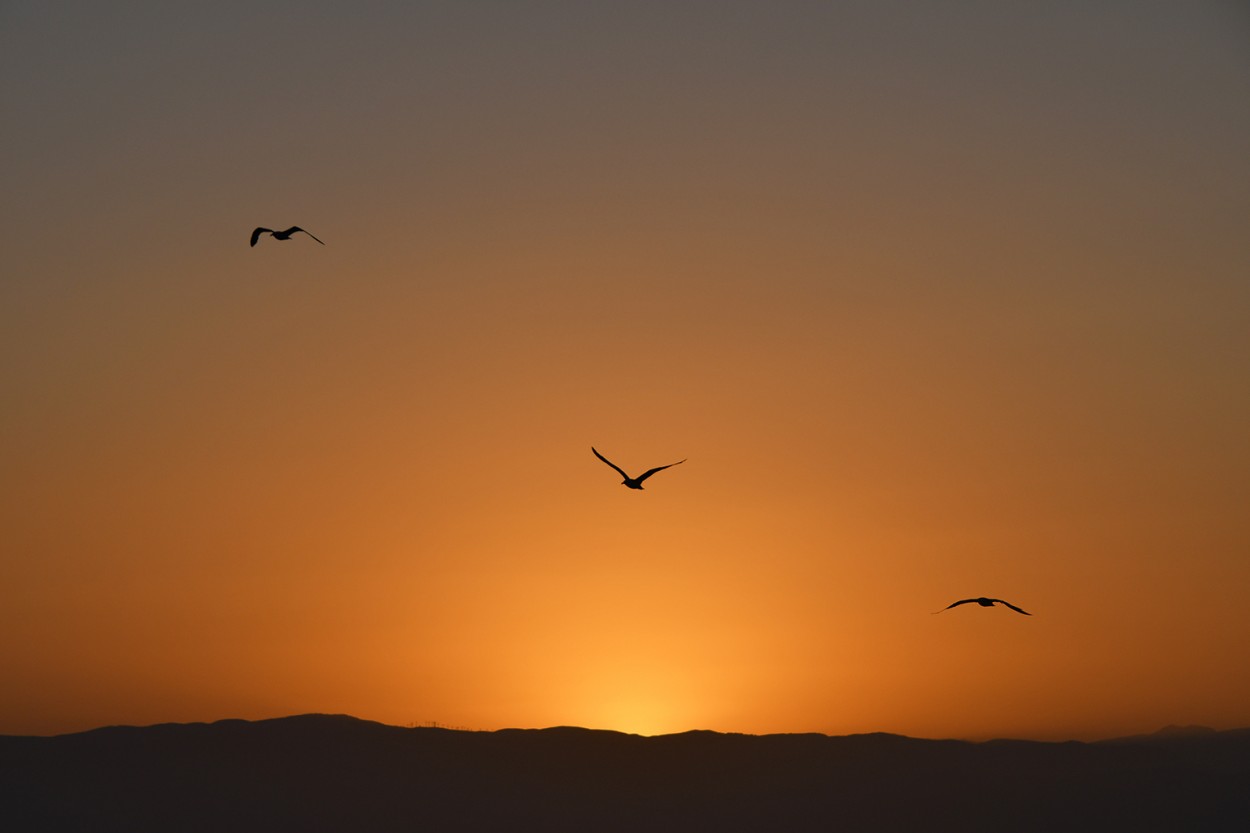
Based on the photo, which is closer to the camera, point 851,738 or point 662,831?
point 662,831

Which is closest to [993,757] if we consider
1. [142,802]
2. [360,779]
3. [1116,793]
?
[1116,793]

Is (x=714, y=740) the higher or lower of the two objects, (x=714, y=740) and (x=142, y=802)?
the higher

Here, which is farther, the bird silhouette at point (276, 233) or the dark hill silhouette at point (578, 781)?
the dark hill silhouette at point (578, 781)

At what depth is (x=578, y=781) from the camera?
169250 mm

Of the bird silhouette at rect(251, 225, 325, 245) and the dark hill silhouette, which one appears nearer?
the bird silhouette at rect(251, 225, 325, 245)

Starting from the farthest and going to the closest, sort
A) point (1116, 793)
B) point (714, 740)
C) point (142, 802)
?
point (714, 740)
point (1116, 793)
point (142, 802)

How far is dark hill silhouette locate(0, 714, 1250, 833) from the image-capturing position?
147 metres

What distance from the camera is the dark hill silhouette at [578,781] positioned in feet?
484

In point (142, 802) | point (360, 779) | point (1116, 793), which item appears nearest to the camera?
point (142, 802)

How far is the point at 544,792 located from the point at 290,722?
80.5ft

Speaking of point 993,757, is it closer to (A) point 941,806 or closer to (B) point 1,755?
(A) point 941,806

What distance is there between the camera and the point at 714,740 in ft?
588

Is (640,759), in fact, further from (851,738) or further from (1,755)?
(1,755)

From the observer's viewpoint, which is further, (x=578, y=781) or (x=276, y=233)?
(x=578, y=781)
